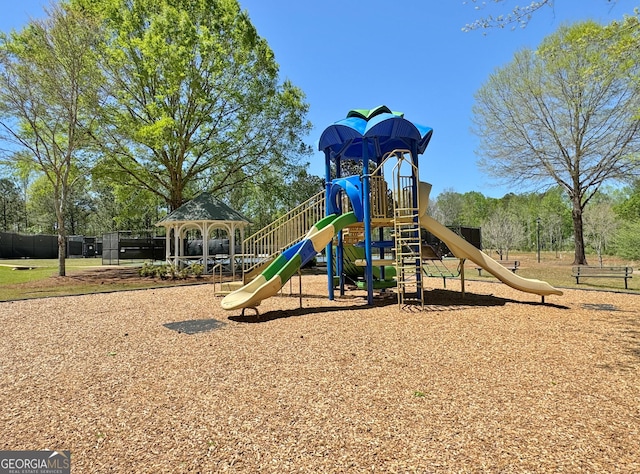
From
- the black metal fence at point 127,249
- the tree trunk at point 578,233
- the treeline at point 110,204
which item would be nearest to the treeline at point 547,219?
the tree trunk at point 578,233

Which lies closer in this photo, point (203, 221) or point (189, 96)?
point (203, 221)

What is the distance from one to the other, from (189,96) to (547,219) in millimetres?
47316

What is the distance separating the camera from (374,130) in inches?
332

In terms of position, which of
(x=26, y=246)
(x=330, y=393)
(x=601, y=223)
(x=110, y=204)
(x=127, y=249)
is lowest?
(x=330, y=393)

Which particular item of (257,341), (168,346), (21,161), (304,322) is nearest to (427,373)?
(257,341)

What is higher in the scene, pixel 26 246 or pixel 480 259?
pixel 26 246

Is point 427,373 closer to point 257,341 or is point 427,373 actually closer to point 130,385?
point 257,341

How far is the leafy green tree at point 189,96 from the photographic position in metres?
17.5

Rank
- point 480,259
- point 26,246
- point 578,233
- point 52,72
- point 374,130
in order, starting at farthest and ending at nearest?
1. point 26,246
2. point 578,233
3. point 52,72
4. point 480,259
5. point 374,130

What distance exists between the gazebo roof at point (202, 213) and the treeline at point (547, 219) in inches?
738

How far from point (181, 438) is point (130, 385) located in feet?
4.69

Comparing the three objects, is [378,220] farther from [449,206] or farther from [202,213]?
[449,206]

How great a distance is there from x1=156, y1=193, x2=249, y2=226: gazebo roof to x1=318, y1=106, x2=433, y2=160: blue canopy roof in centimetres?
827

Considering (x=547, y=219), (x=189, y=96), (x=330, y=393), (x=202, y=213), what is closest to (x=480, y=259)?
(x=330, y=393)
